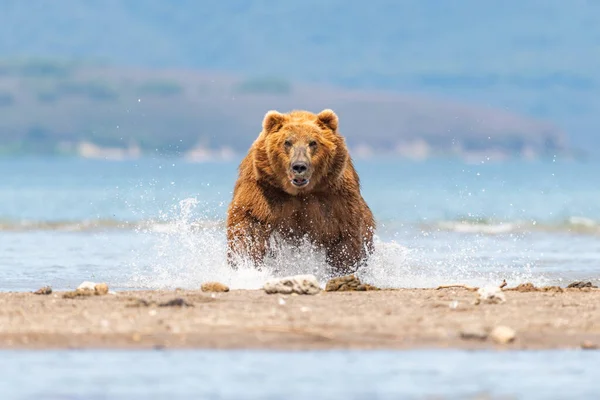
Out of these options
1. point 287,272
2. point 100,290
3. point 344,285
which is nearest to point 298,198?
point 287,272

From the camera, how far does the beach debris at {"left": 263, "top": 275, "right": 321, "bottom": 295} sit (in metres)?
9.76

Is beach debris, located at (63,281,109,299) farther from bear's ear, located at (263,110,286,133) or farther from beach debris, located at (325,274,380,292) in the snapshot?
bear's ear, located at (263,110,286,133)

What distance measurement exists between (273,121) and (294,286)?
6.59 ft

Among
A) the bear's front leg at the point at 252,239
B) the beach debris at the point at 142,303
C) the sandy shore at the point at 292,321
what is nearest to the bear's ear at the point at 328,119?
the bear's front leg at the point at 252,239

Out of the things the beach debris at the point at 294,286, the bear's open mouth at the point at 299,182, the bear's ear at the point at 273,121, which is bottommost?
the beach debris at the point at 294,286

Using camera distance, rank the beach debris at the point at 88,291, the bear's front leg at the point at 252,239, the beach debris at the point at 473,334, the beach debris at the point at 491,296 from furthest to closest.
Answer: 1. the bear's front leg at the point at 252,239
2. the beach debris at the point at 88,291
3. the beach debris at the point at 491,296
4. the beach debris at the point at 473,334

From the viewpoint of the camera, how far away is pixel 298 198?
11.1 metres

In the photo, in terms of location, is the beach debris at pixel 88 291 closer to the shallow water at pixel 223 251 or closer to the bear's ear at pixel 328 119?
the shallow water at pixel 223 251

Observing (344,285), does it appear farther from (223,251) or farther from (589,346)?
(589,346)

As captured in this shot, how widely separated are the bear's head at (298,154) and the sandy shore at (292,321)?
143 centimetres

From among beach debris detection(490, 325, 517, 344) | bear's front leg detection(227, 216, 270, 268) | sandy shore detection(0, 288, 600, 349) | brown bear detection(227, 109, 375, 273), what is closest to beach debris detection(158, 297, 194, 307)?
sandy shore detection(0, 288, 600, 349)

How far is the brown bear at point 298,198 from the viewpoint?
1098 cm

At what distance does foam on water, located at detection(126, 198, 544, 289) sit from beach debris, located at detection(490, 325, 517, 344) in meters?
3.54

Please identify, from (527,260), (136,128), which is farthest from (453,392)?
(136,128)
